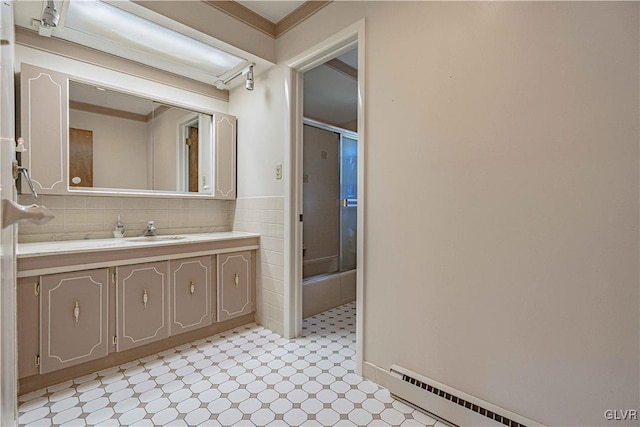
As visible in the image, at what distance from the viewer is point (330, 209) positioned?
136 inches

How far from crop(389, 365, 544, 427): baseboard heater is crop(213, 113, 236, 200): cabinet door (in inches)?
79.0

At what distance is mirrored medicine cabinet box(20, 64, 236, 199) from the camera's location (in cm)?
186

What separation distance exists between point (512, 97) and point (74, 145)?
262cm

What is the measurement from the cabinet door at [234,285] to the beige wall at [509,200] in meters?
1.20

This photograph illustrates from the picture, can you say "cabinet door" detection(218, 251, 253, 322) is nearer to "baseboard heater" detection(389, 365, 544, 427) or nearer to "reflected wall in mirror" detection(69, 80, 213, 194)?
"reflected wall in mirror" detection(69, 80, 213, 194)

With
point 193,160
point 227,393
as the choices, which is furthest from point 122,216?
point 227,393

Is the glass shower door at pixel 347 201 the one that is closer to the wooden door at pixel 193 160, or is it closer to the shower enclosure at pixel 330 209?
the shower enclosure at pixel 330 209

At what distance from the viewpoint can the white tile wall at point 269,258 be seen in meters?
2.37

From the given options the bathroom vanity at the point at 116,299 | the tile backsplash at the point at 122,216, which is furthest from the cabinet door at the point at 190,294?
the tile backsplash at the point at 122,216

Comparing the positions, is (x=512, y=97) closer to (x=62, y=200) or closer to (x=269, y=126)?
(x=269, y=126)

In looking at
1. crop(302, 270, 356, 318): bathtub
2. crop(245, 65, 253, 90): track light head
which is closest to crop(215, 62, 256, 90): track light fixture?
crop(245, 65, 253, 90): track light head

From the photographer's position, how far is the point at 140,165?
237 cm

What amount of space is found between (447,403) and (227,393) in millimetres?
1121

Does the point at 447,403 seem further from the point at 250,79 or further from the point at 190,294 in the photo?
the point at 250,79
